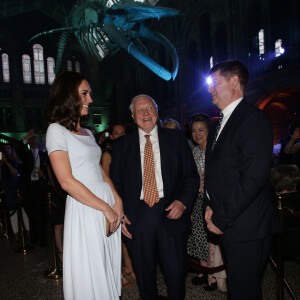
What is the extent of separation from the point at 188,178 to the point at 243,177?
699mm

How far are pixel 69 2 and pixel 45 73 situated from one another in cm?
623

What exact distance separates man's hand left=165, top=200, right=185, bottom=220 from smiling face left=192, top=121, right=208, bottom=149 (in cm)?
111

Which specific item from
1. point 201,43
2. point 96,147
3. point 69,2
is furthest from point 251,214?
point 69,2

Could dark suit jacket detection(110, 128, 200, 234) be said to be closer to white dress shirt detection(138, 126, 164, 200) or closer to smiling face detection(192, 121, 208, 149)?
white dress shirt detection(138, 126, 164, 200)

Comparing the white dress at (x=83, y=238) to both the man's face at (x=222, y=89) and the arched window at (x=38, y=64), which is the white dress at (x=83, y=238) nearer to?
the man's face at (x=222, y=89)

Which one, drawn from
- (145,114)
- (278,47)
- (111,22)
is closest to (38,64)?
(111,22)

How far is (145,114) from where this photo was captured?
2.23 metres

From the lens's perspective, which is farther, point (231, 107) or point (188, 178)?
point (188, 178)

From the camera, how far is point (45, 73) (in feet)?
73.0

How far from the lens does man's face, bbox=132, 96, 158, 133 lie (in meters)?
2.23

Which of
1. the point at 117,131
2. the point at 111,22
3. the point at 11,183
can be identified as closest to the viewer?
the point at 117,131

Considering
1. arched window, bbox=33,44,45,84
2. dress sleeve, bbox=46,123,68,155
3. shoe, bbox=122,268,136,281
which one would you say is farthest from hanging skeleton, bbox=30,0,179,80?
arched window, bbox=33,44,45,84

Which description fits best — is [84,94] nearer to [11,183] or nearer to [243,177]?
[243,177]

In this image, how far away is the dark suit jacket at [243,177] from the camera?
60.3 inches
